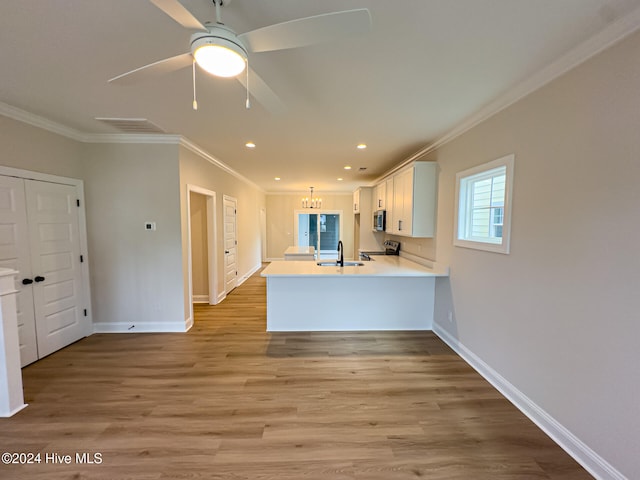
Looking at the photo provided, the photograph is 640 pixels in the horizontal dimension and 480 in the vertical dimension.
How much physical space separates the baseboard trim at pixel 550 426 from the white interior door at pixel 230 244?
4347mm

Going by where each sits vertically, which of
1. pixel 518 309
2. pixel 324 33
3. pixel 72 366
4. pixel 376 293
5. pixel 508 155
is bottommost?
pixel 72 366

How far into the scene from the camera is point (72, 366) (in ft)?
9.19

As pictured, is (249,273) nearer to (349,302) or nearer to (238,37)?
(349,302)

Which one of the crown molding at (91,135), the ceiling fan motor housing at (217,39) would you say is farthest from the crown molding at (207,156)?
the ceiling fan motor housing at (217,39)

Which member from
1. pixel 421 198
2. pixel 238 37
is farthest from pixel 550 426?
pixel 238 37

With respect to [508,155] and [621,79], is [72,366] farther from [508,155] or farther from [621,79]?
[621,79]

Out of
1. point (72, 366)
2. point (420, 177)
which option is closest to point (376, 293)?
point (420, 177)

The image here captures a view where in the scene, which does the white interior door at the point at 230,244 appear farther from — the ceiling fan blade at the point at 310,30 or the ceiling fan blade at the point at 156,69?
the ceiling fan blade at the point at 310,30

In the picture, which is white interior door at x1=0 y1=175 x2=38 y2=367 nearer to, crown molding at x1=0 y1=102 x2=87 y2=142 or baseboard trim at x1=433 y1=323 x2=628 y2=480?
crown molding at x1=0 y1=102 x2=87 y2=142

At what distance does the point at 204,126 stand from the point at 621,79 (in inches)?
133

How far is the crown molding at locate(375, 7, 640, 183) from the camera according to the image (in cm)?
142

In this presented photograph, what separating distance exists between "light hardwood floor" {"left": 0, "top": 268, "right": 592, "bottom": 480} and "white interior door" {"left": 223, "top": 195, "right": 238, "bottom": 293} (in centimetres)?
229

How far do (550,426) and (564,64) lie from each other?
249 centimetres

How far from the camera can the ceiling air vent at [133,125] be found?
2883mm
